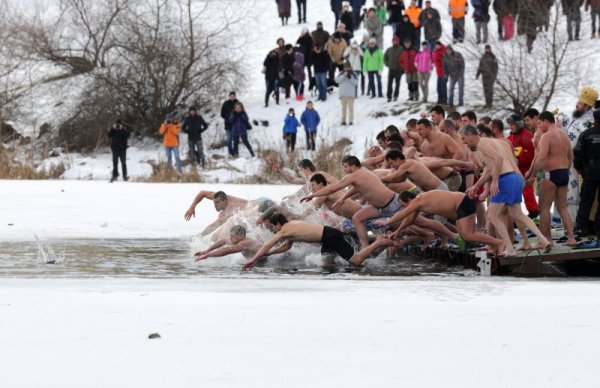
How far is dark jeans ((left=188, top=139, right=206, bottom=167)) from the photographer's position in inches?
1213

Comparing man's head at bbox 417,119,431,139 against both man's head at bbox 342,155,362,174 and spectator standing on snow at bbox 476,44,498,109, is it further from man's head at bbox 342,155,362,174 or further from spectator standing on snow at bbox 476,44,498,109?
spectator standing on snow at bbox 476,44,498,109

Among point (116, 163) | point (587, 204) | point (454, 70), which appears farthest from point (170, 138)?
point (587, 204)

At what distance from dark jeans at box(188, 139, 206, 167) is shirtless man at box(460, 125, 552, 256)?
18015 millimetres

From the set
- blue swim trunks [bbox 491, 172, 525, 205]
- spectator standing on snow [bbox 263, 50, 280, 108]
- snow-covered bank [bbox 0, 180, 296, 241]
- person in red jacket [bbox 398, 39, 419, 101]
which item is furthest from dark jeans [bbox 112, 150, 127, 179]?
blue swim trunks [bbox 491, 172, 525, 205]

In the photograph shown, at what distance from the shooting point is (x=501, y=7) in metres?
31.4

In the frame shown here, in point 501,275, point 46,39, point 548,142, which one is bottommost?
point 501,275

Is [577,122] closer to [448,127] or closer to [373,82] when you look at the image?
[448,127]

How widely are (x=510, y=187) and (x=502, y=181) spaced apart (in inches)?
4.2

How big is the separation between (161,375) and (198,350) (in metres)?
0.62

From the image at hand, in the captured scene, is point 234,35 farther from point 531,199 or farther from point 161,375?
point 161,375

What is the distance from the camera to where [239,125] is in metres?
31.5

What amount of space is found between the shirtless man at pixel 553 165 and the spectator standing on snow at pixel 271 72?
1917 cm

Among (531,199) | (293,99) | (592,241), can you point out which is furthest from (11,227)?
(293,99)

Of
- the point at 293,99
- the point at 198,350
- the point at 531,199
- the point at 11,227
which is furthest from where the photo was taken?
the point at 293,99
